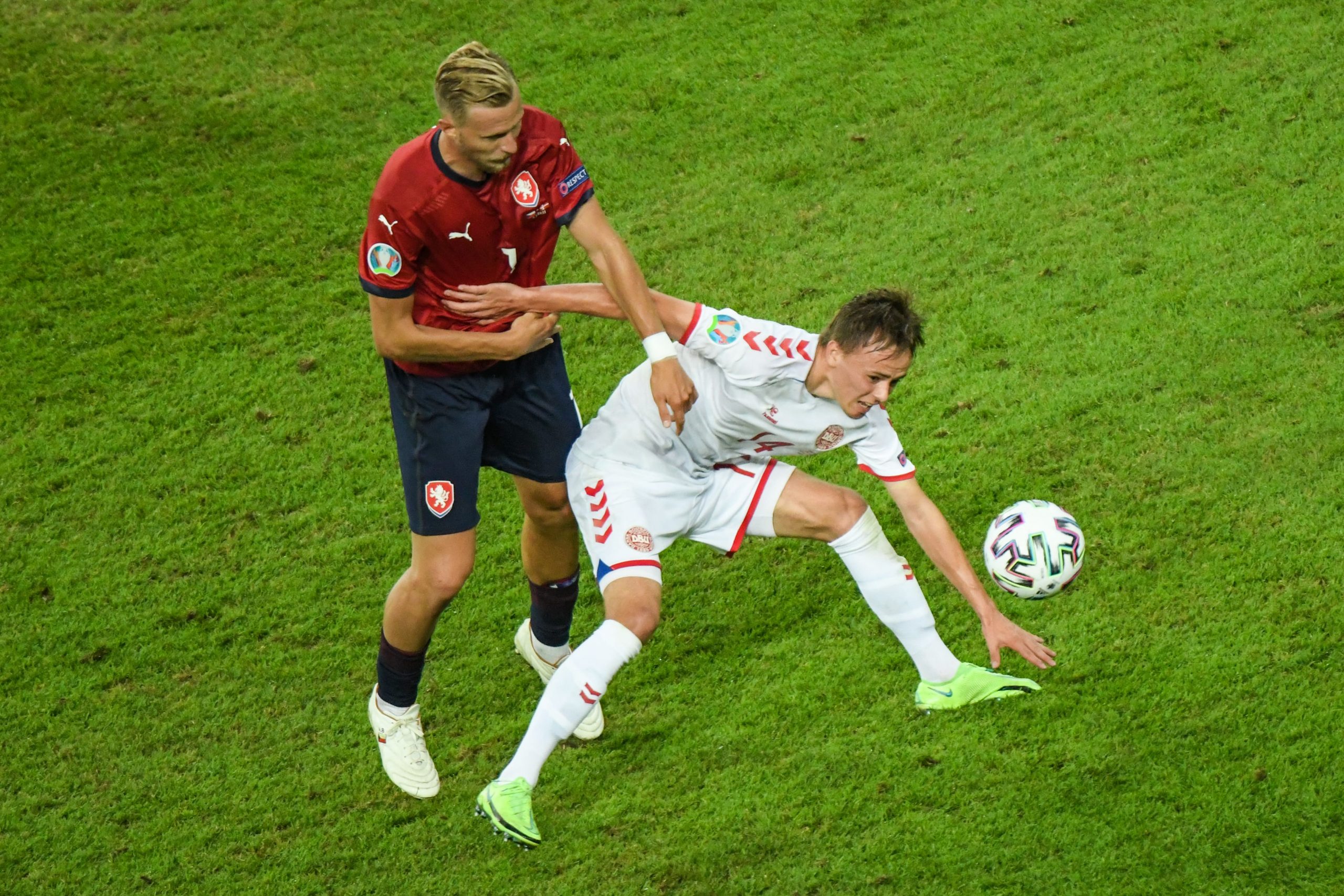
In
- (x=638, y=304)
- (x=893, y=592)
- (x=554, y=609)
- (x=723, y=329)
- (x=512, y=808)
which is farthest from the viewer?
(x=554, y=609)

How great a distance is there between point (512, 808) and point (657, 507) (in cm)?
107

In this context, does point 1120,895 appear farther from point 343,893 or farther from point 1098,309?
point 1098,309

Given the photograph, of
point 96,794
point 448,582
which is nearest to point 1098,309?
point 448,582

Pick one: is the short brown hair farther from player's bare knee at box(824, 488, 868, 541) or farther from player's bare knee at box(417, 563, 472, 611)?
player's bare knee at box(417, 563, 472, 611)

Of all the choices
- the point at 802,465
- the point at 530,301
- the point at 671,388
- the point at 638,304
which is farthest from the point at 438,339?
the point at 802,465

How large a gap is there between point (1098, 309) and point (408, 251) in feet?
12.8

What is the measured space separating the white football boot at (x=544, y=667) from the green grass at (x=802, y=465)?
7 centimetres

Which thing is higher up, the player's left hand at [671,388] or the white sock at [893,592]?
the player's left hand at [671,388]

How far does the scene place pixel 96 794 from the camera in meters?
4.86

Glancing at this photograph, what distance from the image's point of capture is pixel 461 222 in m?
4.13

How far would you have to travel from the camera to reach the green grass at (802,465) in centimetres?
455

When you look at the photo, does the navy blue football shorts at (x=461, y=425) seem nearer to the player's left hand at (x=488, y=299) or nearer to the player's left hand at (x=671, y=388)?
the player's left hand at (x=488, y=299)

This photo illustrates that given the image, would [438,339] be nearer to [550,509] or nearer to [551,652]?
[550,509]

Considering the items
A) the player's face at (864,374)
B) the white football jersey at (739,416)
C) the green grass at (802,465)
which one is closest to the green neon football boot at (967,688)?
the green grass at (802,465)
